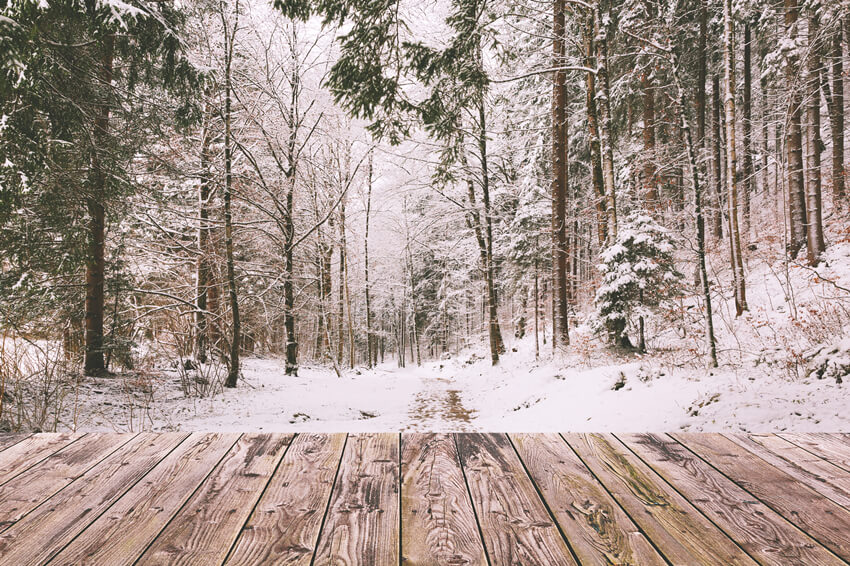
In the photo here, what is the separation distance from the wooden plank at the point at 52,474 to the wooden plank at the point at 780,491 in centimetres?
322

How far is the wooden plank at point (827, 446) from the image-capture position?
2.28 m

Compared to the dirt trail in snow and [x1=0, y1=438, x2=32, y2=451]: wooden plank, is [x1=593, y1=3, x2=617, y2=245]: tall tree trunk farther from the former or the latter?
[x1=0, y1=438, x2=32, y2=451]: wooden plank

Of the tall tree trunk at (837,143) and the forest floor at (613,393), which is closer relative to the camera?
the forest floor at (613,393)

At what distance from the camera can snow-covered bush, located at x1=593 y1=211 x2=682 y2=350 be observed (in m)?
7.48

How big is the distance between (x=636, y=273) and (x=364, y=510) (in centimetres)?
721

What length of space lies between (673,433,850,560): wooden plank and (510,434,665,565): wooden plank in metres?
0.70

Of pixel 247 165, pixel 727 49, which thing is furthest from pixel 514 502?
pixel 247 165

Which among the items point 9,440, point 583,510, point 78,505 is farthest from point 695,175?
point 9,440

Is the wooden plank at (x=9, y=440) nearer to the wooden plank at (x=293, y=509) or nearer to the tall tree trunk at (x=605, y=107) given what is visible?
the wooden plank at (x=293, y=509)

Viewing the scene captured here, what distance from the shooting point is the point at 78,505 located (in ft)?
6.00

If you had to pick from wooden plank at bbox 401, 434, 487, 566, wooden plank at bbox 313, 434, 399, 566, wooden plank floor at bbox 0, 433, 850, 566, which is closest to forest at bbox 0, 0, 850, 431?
wooden plank floor at bbox 0, 433, 850, 566

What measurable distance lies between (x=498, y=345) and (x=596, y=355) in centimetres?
549

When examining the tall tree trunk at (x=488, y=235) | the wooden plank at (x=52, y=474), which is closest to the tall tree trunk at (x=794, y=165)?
the tall tree trunk at (x=488, y=235)

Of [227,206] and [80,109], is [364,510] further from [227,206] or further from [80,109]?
[227,206]
